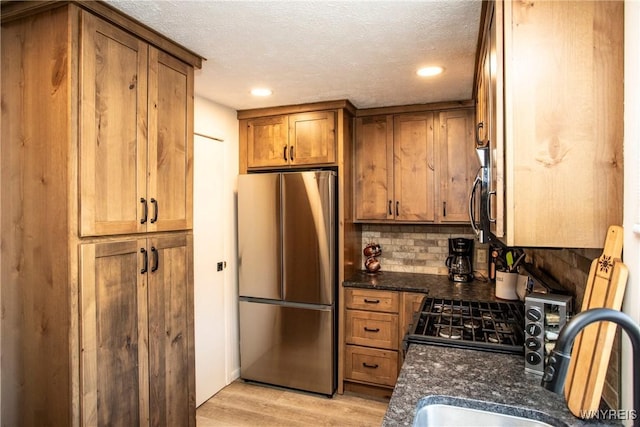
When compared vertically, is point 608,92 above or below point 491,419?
above

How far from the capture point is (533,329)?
4.58 ft

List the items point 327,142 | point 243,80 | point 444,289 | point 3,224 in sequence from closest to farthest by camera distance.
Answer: point 3,224
point 243,80
point 444,289
point 327,142

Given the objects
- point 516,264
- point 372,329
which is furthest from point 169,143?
point 516,264

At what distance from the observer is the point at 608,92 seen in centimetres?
113

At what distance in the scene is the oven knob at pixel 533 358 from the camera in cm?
138

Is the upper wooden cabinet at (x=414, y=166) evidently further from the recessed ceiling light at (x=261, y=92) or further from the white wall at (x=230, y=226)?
the white wall at (x=230, y=226)

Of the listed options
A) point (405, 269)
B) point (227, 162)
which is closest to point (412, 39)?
point (227, 162)

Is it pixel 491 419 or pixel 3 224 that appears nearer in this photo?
pixel 491 419

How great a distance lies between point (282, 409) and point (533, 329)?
6.79 ft

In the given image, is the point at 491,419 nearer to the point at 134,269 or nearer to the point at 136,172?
the point at 134,269

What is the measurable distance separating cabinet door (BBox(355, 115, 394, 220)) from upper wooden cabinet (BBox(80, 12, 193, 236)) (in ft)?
5.28

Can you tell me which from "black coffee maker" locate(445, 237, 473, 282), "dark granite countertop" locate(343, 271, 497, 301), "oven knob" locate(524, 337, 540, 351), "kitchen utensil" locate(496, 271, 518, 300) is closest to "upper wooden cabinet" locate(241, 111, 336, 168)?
"dark granite countertop" locate(343, 271, 497, 301)

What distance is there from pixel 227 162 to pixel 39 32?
1.75 meters

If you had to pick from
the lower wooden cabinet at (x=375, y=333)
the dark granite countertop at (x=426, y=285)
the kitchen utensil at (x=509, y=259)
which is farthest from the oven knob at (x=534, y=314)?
the lower wooden cabinet at (x=375, y=333)
